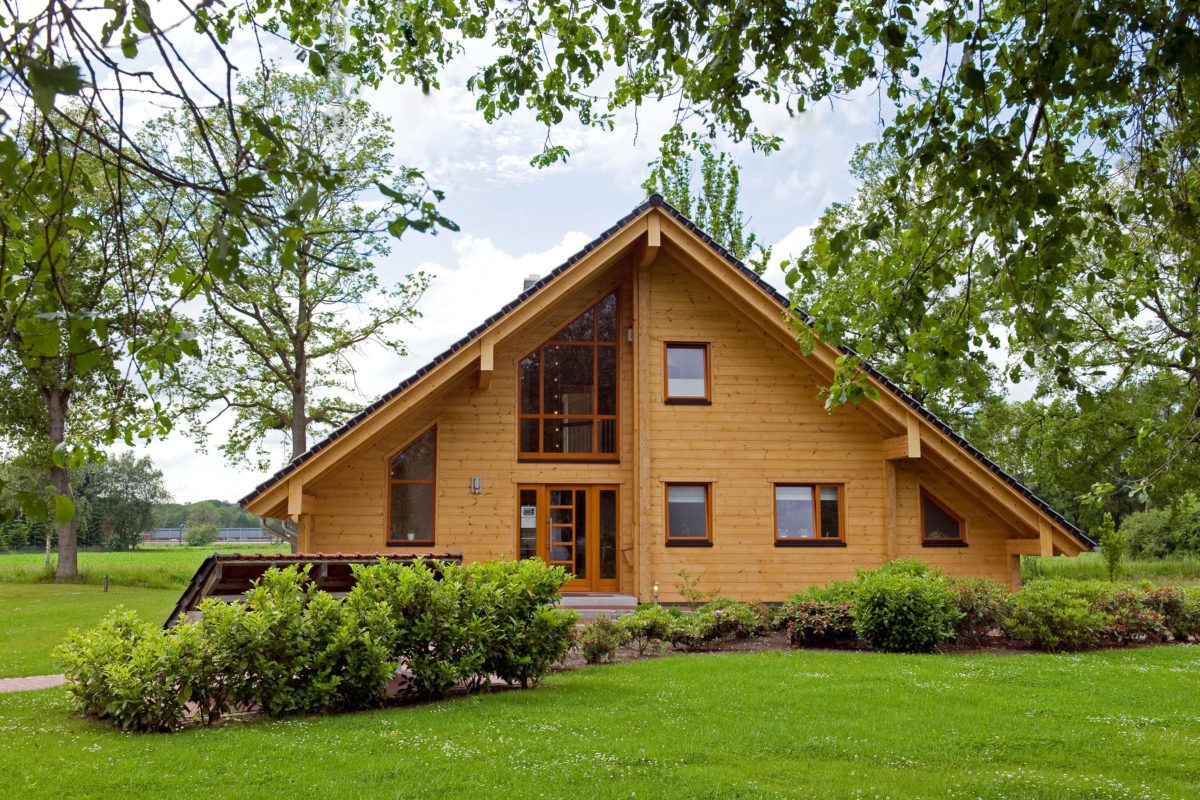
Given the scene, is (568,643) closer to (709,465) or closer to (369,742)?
(369,742)

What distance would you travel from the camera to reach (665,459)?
16797mm

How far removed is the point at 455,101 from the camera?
8.09 m

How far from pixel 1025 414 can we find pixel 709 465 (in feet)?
50.2

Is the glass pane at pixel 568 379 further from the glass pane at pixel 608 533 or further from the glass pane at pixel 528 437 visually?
the glass pane at pixel 608 533

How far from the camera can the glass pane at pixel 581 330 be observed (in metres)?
17.4

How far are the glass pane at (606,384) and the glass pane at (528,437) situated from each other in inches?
52.4

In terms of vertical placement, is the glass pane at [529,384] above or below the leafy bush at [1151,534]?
above

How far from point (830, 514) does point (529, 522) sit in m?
5.44

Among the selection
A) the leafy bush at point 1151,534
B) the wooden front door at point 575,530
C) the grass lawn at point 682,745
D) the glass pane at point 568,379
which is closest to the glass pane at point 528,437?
the glass pane at point 568,379

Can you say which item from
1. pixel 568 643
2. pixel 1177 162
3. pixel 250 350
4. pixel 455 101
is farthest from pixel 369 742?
Result: pixel 250 350

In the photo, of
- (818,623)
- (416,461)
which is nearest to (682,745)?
(818,623)

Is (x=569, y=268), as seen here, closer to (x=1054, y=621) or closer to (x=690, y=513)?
(x=690, y=513)

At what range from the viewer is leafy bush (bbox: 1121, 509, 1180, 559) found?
34750 millimetres

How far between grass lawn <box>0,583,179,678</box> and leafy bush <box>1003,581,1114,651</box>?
11.8m
